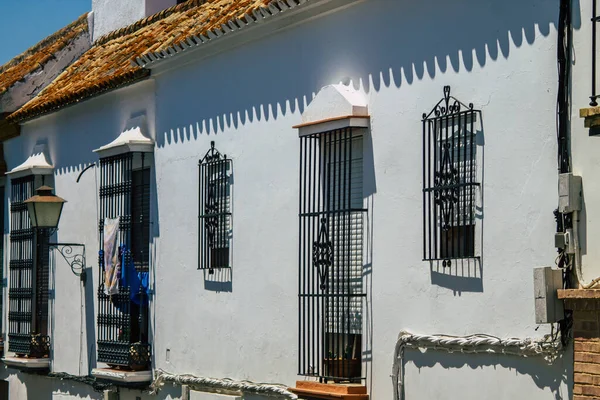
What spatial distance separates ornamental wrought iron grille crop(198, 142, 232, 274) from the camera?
12.9 m

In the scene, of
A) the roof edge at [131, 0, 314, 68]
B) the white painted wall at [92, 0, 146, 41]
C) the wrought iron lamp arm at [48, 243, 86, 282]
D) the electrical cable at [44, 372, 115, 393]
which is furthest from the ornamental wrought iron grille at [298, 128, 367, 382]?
the white painted wall at [92, 0, 146, 41]

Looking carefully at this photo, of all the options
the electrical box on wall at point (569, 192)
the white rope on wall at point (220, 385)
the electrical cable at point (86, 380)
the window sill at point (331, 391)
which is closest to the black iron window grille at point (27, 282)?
the electrical cable at point (86, 380)

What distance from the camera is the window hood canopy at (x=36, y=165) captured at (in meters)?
17.3

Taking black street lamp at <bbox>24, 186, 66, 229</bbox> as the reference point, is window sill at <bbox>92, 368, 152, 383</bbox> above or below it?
below

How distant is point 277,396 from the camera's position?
11766mm

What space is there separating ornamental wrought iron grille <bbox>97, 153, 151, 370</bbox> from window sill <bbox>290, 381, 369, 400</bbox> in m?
3.73

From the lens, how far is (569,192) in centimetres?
830

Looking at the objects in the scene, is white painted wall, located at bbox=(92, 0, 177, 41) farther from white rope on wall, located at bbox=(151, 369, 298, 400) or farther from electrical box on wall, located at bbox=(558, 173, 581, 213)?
electrical box on wall, located at bbox=(558, 173, 581, 213)

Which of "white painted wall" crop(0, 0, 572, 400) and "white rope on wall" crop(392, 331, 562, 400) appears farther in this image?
"white painted wall" crop(0, 0, 572, 400)

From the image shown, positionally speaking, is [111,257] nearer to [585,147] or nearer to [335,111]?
[335,111]

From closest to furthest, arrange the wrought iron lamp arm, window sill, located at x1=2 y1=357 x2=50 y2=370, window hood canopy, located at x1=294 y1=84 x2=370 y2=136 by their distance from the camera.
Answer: window hood canopy, located at x1=294 y1=84 x2=370 y2=136 < the wrought iron lamp arm < window sill, located at x1=2 y1=357 x2=50 y2=370

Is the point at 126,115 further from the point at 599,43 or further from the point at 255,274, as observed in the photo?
the point at 599,43

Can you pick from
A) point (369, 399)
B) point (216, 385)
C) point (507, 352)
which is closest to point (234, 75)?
point (216, 385)

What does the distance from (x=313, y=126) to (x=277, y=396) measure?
2.54m
